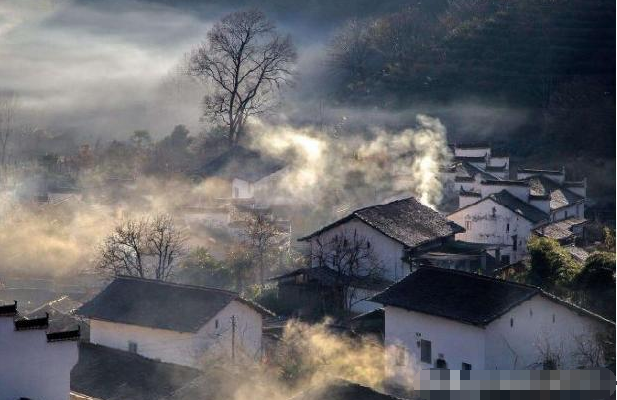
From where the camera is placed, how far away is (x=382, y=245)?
A: 1208cm

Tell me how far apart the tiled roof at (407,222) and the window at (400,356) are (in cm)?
290

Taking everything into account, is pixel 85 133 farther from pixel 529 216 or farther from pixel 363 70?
pixel 529 216

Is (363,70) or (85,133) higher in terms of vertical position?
(363,70)

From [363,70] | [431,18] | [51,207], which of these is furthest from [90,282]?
[431,18]

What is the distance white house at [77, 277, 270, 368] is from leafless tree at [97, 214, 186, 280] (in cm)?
211

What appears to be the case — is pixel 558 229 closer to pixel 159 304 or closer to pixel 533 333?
pixel 533 333

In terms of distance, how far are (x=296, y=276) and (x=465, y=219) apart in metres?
3.62

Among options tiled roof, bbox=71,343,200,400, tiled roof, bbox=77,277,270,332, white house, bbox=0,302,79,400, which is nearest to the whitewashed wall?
tiled roof, bbox=77,277,270,332

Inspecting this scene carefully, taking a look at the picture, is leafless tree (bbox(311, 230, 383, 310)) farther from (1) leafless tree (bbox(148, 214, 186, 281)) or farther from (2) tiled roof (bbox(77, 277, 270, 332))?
(2) tiled roof (bbox(77, 277, 270, 332))

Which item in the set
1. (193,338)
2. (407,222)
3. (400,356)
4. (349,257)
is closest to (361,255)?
(349,257)

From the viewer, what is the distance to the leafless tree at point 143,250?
12.2 m

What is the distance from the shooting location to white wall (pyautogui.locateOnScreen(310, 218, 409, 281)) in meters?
11.9

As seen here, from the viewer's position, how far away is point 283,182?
53.1 ft

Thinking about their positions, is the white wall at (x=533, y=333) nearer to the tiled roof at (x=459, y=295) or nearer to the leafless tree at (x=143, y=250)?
the tiled roof at (x=459, y=295)
